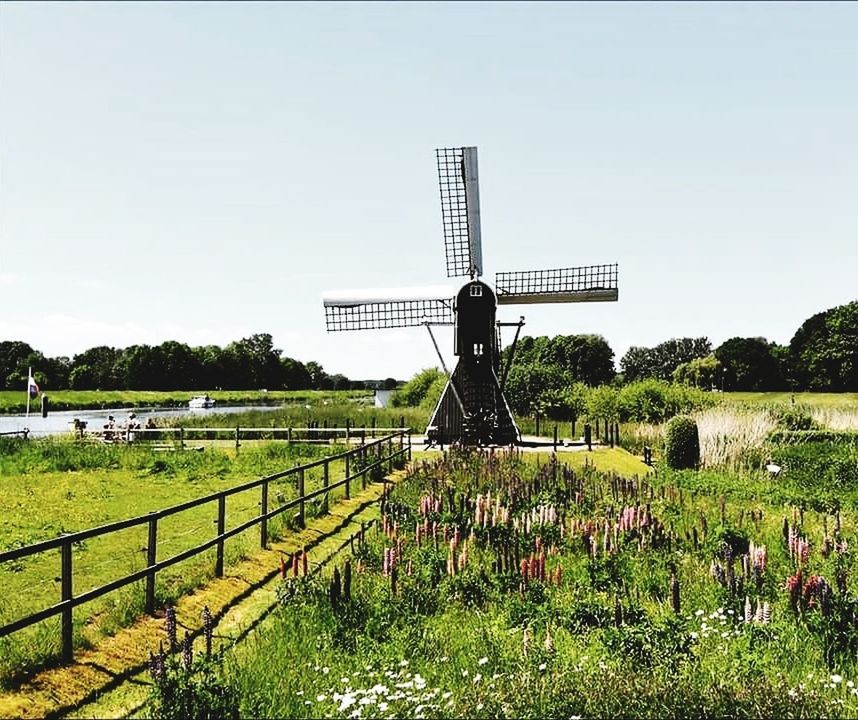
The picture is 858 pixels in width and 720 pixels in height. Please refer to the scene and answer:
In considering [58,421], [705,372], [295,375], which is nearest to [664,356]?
[705,372]

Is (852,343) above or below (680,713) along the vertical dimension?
above

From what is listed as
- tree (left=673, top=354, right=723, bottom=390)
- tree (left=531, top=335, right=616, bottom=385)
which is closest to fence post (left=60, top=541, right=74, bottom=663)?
tree (left=531, top=335, right=616, bottom=385)

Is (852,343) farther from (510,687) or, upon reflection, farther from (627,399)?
(510,687)

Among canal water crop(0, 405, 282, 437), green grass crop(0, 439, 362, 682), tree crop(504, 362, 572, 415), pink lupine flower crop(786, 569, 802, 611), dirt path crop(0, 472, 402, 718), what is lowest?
dirt path crop(0, 472, 402, 718)

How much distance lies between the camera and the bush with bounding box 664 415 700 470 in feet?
68.3

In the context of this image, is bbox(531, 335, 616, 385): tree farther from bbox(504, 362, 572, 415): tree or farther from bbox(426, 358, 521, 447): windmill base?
bbox(426, 358, 521, 447): windmill base

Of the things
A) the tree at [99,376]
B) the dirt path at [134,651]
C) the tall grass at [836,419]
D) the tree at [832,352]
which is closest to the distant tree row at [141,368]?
the tree at [99,376]

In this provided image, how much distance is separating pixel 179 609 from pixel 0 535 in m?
5.99

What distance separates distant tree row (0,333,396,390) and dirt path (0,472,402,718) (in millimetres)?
91856

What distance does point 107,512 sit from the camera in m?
14.5

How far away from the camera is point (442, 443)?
2638 cm

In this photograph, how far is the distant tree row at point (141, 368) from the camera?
10288cm

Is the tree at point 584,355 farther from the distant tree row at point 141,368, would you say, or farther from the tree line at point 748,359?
the distant tree row at point 141,368

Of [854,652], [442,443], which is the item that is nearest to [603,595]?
[854,652]
